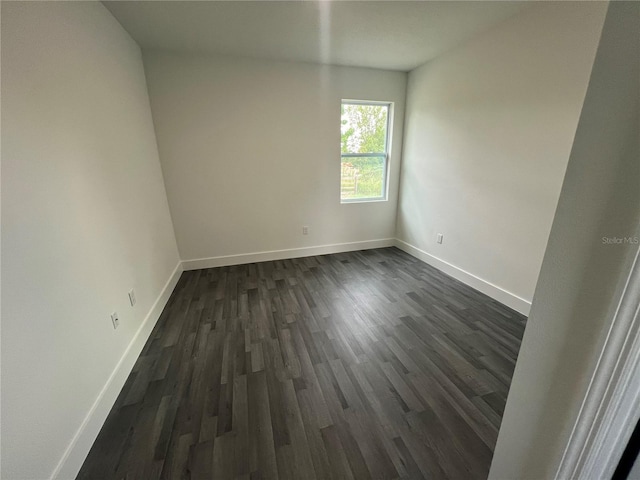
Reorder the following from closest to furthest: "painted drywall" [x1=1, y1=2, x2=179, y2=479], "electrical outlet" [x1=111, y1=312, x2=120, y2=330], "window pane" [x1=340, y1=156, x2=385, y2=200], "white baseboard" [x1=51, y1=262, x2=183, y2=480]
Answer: "painted drywall" [x1=1, y1=2, x2=179, y2=479] → "white baseboard" [x1=51, y1=262, x2=183, y2=480] → "electrical outlet" [x1=111, y1=312, x2=120, y2=330] → "window pane" [x1=340, y1=156, x2=385, y2=200]

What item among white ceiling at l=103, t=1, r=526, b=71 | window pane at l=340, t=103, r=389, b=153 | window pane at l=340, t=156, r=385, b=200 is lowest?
window pane at l=340, t=156, r=385, b=200

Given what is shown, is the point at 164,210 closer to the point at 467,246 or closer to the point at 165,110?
the point at 165,110

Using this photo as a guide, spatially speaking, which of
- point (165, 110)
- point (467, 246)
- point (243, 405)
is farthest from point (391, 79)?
point (243, 405)

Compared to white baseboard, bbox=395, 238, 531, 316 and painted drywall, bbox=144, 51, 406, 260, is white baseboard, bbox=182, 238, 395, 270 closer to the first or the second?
painted drywall, bbox=144, 51, 406, 260

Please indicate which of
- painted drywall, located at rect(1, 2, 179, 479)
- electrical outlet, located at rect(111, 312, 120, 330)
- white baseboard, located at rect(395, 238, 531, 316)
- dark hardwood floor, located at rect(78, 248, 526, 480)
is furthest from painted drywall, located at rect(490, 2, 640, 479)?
electrical outlet, located at rect(111, 312, 120, 330)

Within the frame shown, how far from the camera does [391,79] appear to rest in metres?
3.41

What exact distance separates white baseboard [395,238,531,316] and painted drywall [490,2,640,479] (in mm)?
1649

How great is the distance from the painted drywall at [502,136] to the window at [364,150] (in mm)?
450

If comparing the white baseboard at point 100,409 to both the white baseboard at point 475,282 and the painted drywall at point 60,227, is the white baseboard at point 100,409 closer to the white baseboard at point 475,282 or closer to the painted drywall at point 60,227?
the painted drywall at point 60,227

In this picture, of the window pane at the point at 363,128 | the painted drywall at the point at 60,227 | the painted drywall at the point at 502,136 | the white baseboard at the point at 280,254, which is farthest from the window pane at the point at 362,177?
the painted drywall at the point at 60,227

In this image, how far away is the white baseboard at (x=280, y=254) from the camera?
11.1ft

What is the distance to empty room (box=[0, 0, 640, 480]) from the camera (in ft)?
2.16

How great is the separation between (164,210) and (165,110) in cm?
111

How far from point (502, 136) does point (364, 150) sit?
5.71 feet
